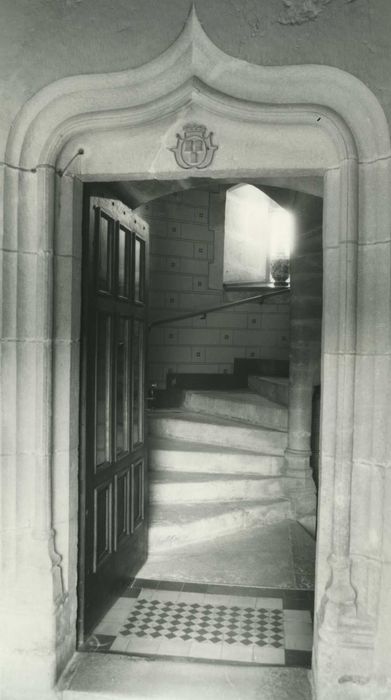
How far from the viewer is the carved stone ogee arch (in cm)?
240

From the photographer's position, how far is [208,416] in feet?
19.0

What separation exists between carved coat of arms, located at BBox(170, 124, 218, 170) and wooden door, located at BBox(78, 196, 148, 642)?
0.54 meters

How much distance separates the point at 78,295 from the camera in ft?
9.08

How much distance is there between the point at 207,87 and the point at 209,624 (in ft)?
8.95

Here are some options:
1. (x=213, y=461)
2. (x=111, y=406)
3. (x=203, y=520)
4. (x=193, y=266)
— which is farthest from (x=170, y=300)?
(x=111, y=406)

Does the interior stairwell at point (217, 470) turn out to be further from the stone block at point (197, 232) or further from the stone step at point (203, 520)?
the stone block at point (197, 232)

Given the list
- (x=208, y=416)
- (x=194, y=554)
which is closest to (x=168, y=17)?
(x=194, y=554)

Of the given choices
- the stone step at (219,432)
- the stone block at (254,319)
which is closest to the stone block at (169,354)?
the stone block at (254,319)

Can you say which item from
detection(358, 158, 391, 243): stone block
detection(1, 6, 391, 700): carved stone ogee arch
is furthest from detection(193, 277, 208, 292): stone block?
detection(358, 158, 391, 243): stone block

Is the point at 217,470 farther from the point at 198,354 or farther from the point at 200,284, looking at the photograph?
the point at 200,284

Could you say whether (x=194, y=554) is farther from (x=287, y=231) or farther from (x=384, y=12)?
(x=287, y=231)

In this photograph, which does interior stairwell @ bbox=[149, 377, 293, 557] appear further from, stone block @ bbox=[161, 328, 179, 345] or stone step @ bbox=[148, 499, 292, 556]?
stone block @ bbox=[161, 328, 179, 345]

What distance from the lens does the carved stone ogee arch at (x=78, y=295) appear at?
94.3 inches

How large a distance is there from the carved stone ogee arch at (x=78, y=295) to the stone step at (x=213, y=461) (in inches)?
82.4
